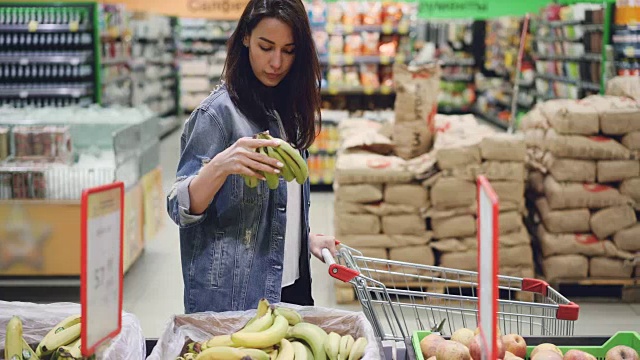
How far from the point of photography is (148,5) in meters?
16.1

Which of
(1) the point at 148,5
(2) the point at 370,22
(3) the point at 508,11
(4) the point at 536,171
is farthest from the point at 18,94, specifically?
(3) the point at 508,11

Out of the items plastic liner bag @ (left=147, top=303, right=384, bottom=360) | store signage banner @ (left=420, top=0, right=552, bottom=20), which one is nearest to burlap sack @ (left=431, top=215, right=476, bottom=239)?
plastic liner bag @ (left=147, top=303, right=384, bottom=360)

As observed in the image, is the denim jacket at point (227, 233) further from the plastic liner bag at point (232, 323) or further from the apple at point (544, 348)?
the apple at point (544, 348)

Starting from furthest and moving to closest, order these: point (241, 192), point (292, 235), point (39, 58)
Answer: point (39, 58) → point (292, 235) → point (241, 192)

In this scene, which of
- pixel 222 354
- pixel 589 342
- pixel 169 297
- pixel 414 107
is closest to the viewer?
pixel 222 354

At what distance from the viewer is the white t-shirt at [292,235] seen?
2307mm

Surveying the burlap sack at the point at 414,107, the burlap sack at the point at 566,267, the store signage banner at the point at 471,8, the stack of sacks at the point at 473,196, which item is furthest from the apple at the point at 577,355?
the store signage banner at the point at 471,8

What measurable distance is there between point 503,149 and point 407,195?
70cm

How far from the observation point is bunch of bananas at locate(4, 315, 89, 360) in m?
1.74

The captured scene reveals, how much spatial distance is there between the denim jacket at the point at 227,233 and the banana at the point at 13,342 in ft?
A: 1.73

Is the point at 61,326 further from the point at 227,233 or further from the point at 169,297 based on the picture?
the point at 169,297

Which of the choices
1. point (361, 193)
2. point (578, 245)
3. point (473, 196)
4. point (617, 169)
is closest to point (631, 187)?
point (617, 169)

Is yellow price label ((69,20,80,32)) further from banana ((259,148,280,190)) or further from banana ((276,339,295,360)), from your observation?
banana ((276,339,295,360))

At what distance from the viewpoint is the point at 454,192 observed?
505 centimetres
